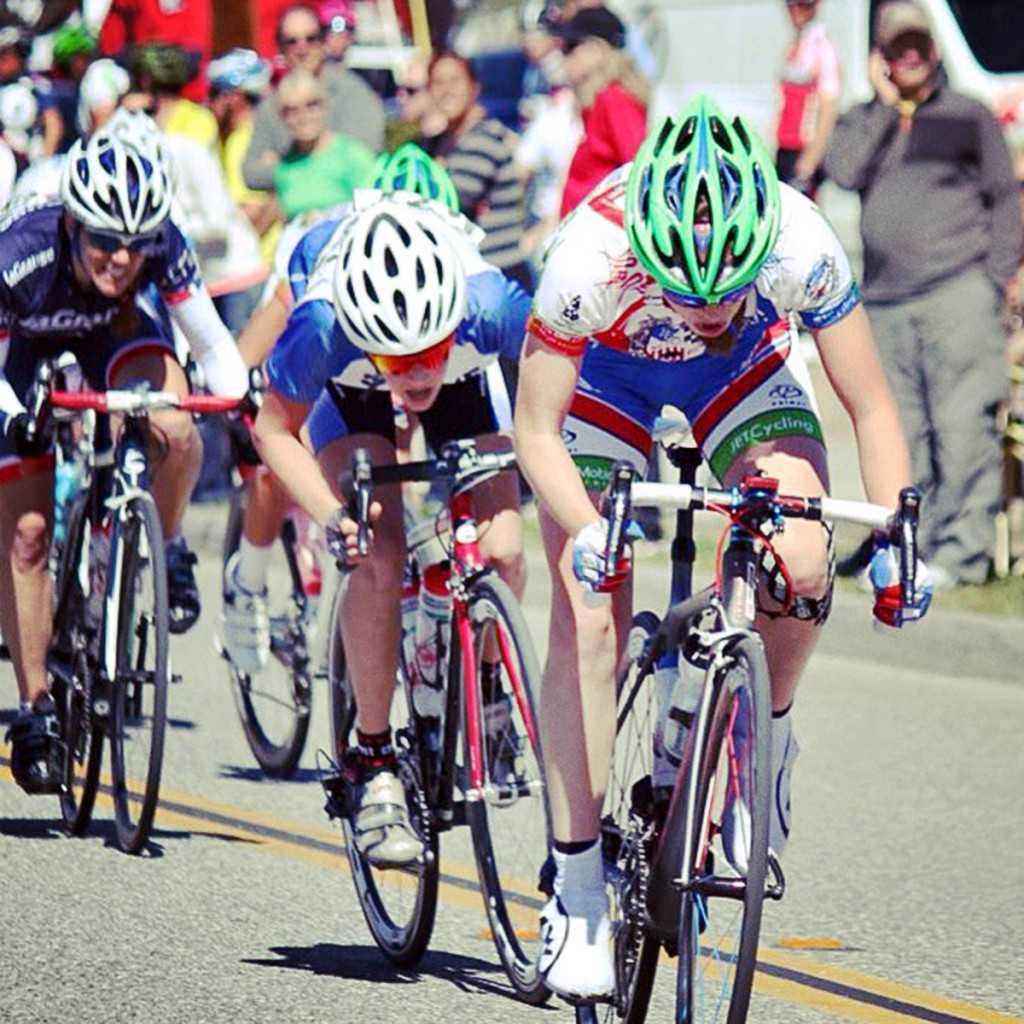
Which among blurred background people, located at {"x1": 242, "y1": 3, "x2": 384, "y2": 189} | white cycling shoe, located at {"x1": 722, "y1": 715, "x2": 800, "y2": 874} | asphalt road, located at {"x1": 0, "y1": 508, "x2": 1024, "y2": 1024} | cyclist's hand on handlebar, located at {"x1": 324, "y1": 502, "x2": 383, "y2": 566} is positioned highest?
blurred background people, located at {"x1": 242, "y1": 3, "x2": 384, "y2": 189}

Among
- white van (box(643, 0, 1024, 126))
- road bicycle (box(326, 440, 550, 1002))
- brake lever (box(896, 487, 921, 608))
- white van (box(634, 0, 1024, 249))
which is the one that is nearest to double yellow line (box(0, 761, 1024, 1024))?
road bicycle (box(326, 440, 550, 1002))

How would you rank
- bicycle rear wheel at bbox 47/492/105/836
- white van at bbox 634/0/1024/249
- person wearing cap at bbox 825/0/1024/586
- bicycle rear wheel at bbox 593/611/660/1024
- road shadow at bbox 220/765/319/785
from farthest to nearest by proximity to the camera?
white van at bbox 634/0/1024/249 < person wearing cap at bbox 825/0/1024/586 < road shadow at bbox 220/765/319/785 < bicycle rear wheel at bbox 47/492/105/836 < bicycle rear wheel at bbox 593/611/660/1024

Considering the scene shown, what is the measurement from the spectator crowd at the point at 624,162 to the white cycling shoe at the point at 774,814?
3905mm

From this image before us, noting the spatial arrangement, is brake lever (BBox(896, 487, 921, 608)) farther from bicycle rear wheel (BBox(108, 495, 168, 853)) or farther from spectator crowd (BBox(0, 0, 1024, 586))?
spectator crowd (BBox(0, 0, 1024, 586))

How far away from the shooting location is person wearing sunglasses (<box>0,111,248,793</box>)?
7.46 metres

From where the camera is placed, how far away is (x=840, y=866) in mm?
7441

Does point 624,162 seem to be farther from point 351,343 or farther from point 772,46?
point 351,343

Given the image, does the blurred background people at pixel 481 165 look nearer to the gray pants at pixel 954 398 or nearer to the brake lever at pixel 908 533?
the gray pants at pixel 954 398

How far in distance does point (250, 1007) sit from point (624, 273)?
177 centimetres

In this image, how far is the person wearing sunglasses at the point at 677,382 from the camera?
5.01 meters

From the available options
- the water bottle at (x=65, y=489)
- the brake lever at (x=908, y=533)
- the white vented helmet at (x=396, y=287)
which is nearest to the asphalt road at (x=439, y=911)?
the water bottle at (x=65, y=489)

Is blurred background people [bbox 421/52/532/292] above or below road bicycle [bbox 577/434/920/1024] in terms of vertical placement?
above

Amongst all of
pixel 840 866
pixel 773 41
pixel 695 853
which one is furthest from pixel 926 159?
pixel 695 853

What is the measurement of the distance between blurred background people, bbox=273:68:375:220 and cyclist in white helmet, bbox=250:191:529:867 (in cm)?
528
